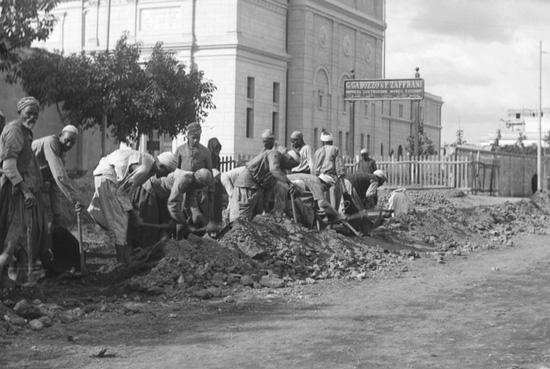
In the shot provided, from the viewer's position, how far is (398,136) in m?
86.2

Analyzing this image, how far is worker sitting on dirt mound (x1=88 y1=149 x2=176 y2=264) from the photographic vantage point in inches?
452

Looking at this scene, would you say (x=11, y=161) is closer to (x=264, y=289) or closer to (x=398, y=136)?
(x=264, y=289)

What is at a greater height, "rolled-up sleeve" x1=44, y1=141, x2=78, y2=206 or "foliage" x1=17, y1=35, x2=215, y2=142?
"foliage" x1=17, y1=35, x2=215, y2=142

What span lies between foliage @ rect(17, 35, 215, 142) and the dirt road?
2398 centimetres

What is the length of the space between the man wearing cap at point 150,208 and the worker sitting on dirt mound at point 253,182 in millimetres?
1116

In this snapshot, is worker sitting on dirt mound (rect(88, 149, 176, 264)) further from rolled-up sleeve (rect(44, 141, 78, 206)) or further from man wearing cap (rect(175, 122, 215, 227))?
man wearing cap (rect(175, 122, 215, 227))

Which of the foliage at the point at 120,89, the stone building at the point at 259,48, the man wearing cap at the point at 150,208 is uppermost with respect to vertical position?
the stone building at the point at 259,48

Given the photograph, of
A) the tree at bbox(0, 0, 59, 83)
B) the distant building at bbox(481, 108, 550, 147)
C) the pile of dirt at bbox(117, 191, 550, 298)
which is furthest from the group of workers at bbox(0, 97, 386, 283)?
the distant building at bbox(481, 108, 550, 147)

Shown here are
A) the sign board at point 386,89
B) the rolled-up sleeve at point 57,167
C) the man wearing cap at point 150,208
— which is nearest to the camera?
the rolled-up sleeve at point 57,167

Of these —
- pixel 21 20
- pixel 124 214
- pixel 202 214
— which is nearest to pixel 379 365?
pixel 124 214

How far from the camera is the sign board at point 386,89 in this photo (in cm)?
3669

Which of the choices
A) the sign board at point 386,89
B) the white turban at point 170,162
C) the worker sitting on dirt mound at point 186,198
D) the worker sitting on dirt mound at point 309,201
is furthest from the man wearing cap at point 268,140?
the sign board at point 386,89

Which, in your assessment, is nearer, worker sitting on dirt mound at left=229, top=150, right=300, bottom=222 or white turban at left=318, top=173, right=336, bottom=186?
worker sitting on dirt mound at left=229, top=150, right=300, bottom=222

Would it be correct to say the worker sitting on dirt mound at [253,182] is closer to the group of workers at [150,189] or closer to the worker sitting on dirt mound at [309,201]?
the group of workers at [150,189]
